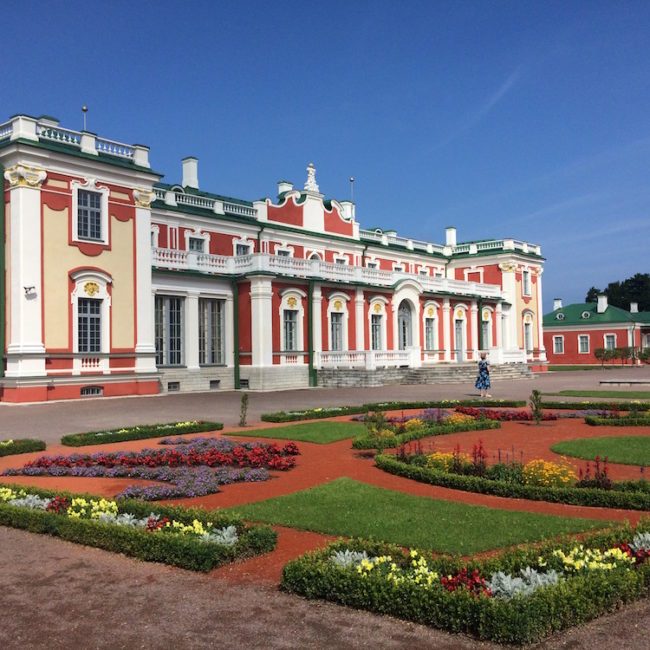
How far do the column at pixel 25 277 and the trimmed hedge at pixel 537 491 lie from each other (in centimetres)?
1857

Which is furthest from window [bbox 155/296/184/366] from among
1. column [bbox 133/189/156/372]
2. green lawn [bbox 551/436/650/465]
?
green lawn [bbox 551/436/650/465]

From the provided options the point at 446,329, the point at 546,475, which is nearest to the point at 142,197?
the point at 446,329

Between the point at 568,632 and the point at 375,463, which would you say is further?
the point at 375,463

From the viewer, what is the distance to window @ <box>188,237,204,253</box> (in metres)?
35.6

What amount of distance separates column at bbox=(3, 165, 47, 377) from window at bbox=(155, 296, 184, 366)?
6206mm

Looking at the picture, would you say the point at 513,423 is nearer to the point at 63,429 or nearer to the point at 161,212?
the point at 63,429

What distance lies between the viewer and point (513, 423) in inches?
725

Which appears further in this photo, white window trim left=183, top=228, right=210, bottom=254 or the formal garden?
white window trim left=183, top=228, right=210, bottom=254

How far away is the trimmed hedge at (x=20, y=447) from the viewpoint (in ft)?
45.5

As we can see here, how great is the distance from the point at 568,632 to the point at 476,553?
171 cm

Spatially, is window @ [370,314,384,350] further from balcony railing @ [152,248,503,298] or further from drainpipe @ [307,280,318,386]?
drainpipe @ [307,280,318,386]

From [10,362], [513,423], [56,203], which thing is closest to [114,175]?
[56,203]

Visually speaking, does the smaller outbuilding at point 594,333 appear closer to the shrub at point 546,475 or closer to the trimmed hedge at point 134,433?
the trimmed hedge at point 134,433

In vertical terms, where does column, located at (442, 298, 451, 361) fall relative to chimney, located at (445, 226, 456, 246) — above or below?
below
